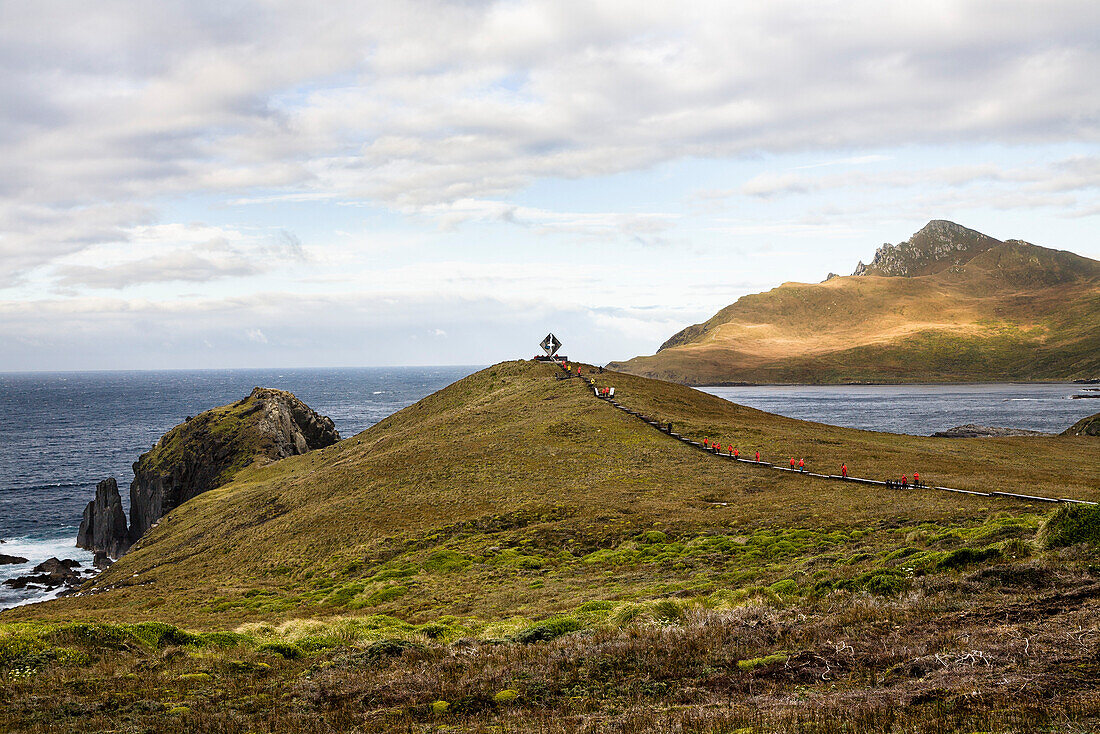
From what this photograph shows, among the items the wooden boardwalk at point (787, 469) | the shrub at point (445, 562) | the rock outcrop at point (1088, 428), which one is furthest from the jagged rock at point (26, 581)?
the rock outcrop at point (1088, 428)

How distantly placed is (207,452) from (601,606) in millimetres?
86998

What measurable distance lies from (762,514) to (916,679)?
22652 millimetres

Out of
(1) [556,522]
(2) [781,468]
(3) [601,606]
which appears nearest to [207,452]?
(1) [556,522]

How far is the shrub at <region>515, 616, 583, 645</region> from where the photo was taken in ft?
61.2

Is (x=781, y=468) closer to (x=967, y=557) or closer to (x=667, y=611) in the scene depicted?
(x=967, y=557)

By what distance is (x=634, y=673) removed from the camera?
48.1ft

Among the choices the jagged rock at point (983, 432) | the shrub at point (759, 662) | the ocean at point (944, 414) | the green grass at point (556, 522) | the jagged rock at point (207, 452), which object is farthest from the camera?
the ocean at point (944, 414)

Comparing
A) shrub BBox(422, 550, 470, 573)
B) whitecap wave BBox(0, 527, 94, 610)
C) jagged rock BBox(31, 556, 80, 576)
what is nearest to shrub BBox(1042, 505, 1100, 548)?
shrub BBox(422, 550, 470, 573)

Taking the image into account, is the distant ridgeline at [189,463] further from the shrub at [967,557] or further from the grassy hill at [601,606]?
the shrub at [967,557]

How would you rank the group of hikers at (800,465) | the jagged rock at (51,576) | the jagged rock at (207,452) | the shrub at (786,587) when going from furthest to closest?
the jagged rock at (207,452) → the jagged rock at (51,576) → the group of hikers at (800,465) → the shrub at (786,587)

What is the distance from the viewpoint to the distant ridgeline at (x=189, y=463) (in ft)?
285

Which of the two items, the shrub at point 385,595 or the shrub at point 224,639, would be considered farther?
the shrub at point 385,595

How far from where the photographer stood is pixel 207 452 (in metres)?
92.8

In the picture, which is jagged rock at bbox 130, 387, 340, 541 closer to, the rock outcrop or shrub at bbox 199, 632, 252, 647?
shrub at bbox 199, 632, 252, 647
